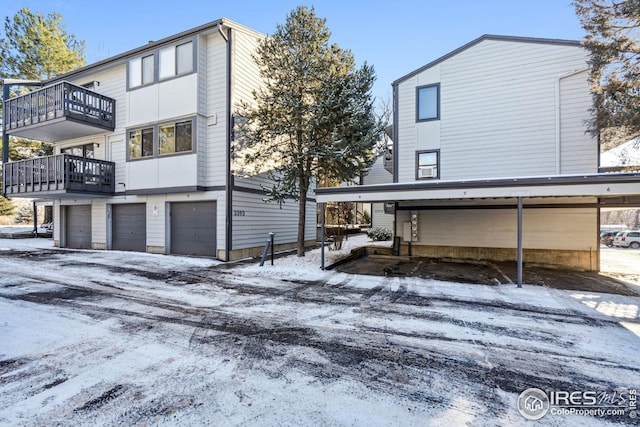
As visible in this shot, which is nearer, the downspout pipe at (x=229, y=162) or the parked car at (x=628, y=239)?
the downspout pipe at (x=229, y=162)

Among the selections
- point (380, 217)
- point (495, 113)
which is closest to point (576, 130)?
point (495, 113)

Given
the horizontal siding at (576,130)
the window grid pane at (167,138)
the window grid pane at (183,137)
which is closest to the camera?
the horizontal siding at (576,130)

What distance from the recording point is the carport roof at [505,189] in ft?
21.2

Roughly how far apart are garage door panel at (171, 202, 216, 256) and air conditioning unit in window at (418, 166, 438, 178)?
8.29 m

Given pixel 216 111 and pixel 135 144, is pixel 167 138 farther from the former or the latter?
pixel 216 111

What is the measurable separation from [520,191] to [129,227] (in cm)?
1443

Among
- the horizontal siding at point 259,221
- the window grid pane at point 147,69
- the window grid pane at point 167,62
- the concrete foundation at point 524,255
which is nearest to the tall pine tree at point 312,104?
the horizontal siding at point 259,221

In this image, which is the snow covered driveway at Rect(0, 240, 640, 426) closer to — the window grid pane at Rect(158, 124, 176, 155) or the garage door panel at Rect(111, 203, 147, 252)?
the garage door panel at Rect(111, 203, 147, 252)

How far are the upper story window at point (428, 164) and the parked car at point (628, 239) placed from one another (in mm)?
19155

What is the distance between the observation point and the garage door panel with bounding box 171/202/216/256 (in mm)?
11078

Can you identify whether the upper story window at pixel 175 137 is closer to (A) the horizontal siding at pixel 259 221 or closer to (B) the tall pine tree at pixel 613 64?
(A) the horizontal siding at pixel 259 221

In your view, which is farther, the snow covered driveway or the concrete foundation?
the concrete foundation

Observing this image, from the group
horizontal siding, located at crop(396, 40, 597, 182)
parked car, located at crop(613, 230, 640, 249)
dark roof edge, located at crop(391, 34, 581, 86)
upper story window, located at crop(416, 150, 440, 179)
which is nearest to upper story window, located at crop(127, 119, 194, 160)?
horizontal siding, located at crop(396, 40, 597, 182)

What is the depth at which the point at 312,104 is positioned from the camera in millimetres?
9898
